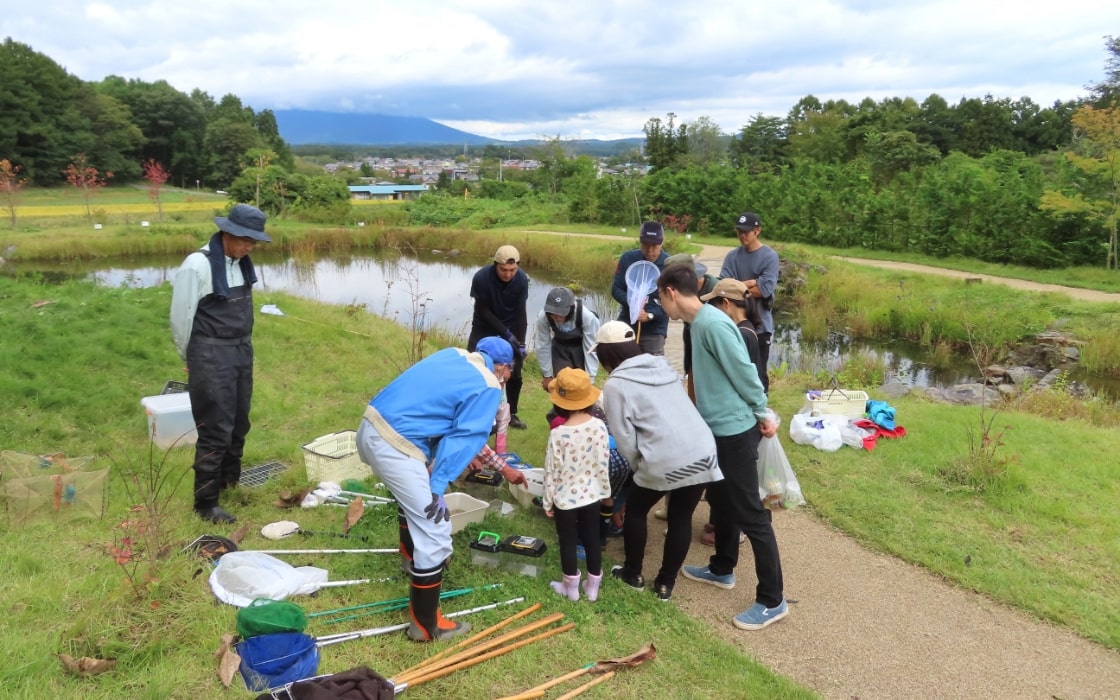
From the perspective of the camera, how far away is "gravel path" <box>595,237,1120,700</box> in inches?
121

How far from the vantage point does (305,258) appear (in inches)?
868

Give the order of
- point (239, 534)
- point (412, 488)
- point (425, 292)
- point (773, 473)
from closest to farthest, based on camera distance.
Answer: point (412, 488) < point (239, 534) < point (773, 473) < point (425, 292)

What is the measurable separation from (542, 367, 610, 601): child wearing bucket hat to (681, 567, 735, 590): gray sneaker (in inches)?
29.8

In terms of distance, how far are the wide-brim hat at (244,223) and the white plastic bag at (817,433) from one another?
4348mm

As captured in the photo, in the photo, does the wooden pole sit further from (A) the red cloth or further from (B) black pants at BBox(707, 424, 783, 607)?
(A) the red cloth

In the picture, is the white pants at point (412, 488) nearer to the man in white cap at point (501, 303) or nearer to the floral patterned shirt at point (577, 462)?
the floral patterned shirt at point (577, 462)

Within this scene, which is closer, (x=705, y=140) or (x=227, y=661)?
(x=227, y=661)

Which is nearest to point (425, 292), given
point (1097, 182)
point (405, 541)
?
point (405, 541)

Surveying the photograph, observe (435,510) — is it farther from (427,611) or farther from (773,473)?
(773,473)

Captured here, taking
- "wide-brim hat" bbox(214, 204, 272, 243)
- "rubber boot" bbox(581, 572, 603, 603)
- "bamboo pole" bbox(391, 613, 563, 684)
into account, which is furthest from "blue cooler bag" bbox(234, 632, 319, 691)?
"wide-brim hat" bbox(214, 204, 272, 243)

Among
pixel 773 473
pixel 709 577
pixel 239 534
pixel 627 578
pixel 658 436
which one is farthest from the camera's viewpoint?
pixel 773 473

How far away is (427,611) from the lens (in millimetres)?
3072

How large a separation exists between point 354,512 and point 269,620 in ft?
5.27

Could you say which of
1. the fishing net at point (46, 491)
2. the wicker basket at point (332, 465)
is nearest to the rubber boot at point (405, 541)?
the wicker basket at point (332, 465)
